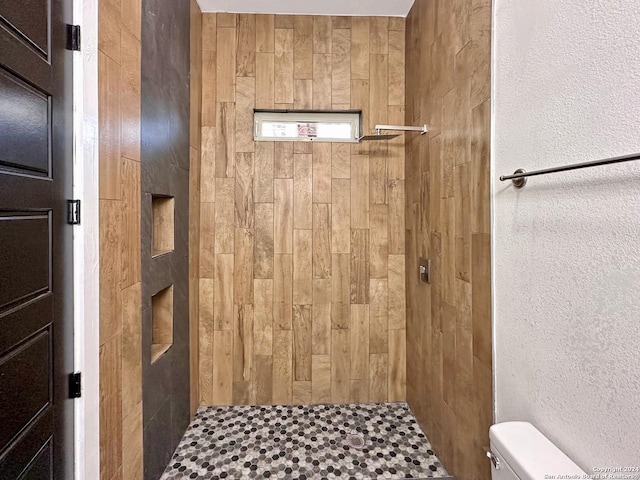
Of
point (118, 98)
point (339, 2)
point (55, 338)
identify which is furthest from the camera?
point (339, 2)

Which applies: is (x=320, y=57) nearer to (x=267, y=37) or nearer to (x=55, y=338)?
(x=267, y=37)

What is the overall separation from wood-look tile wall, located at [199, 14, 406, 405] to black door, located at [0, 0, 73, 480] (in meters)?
1.16

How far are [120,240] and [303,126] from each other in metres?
1.46

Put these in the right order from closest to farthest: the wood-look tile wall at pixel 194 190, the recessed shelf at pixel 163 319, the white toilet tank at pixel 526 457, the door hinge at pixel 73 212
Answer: the white toilet tank at pixel 526 457
the door hinge at pixel 73 212
the recessed shelf at pixel 163 319
the wood-look tile wall at pixel 194 190

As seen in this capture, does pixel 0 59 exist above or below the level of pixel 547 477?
above

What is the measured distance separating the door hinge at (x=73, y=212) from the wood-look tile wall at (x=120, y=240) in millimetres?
83

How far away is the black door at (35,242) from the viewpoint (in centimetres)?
80

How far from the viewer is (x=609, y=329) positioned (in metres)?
0.75

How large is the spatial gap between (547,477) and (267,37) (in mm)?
2641

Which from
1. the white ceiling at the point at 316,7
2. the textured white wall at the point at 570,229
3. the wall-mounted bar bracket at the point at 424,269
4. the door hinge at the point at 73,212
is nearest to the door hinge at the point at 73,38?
the door hinge at the point at 73,212

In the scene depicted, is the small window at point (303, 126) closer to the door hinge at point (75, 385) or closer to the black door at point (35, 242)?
the black door at point (35, 242)

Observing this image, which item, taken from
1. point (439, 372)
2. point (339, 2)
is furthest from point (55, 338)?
point (339, 2)

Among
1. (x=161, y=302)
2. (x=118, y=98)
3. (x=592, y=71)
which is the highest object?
(x=118, y=98)

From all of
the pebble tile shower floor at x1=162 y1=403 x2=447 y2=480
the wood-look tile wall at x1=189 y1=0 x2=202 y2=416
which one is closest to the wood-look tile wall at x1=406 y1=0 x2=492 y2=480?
the pebble tile shower floor at x1=162 y1=403 x2=447 y2=480
